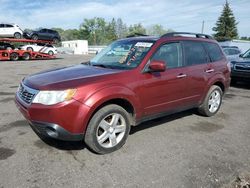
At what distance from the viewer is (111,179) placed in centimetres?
321

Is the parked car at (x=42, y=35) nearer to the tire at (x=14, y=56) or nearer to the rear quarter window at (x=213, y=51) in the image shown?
the tire at (x=14, y=56)

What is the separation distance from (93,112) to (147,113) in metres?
1.14

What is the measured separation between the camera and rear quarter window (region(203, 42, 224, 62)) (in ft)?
18.6

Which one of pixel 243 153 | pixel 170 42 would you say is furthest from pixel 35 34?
pixel 243 153

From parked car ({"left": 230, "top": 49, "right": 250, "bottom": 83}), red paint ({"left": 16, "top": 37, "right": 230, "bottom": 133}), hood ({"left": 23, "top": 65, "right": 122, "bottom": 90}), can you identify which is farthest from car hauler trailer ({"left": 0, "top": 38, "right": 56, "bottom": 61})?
hood ({"left": 23, "top": 65, "right": 122, "bottom": 90})

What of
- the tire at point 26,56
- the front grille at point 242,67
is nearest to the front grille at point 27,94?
the front grille at point 242,67

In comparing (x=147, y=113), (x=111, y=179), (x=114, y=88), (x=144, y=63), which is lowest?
(x=111, y=179)

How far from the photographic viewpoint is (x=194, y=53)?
5203 millimetres

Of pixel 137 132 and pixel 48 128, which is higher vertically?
pixel 48 128

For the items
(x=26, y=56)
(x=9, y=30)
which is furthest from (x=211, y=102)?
(x=26, y=56)

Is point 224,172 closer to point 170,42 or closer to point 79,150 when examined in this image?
point 79,150

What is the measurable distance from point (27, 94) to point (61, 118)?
0.78 m

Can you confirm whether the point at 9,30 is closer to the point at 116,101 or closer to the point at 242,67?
the point at 242,67

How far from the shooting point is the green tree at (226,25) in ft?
170
